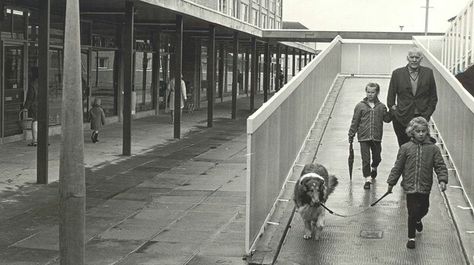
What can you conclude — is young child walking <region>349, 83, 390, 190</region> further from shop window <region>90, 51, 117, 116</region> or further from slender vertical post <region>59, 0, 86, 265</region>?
shop window <region>90, 51, 117, 116</region>

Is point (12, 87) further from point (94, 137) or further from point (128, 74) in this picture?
point (128, 74)

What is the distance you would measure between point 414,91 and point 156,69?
69.8 ft

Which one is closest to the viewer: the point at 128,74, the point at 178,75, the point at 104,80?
the point at 128,74

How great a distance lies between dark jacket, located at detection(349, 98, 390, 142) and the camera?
11367 millimetres

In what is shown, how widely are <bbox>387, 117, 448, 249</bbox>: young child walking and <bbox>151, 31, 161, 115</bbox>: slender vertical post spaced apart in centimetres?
2325

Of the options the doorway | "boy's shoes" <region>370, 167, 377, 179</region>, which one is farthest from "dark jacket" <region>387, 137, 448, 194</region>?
the doorway

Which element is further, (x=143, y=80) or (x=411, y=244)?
(x=143, y=80)

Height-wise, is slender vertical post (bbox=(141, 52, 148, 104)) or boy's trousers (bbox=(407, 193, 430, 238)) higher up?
slender vertical post (bbox=(141, 52, 148, 104))

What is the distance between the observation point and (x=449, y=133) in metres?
12.9

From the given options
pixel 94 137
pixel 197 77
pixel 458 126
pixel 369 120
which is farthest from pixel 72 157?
pixel 197 77

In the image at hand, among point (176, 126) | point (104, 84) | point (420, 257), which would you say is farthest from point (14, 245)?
point (104, 84)

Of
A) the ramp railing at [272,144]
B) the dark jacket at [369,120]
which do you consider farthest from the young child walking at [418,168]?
the dark jacket at [369,120]

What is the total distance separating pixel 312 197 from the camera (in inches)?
337

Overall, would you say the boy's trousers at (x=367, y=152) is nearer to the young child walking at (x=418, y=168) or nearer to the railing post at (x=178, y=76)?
the young child walking at (x=418, y=168)
